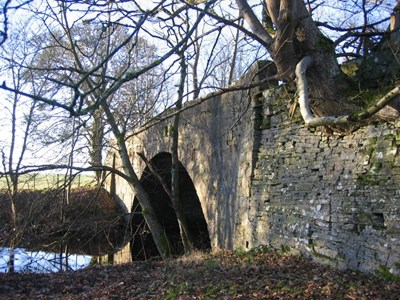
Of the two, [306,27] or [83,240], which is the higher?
[306,27]

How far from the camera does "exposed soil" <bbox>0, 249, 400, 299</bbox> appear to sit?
486 centimetres

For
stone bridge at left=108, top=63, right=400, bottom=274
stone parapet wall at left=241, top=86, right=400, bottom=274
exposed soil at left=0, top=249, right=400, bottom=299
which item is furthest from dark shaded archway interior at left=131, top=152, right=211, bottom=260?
stone parapet wall at left=241, top=86, right=400, bottom=274

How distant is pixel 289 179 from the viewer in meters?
6.91

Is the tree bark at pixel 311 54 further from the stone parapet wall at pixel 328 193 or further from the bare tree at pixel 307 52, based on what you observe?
the stone parapet wall at pixel 328 193

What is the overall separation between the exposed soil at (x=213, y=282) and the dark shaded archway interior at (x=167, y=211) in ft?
15.7

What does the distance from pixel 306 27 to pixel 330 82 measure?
2.54 ft

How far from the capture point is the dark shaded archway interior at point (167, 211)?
12852 millimetres

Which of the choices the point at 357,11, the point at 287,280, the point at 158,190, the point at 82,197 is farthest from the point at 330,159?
the point at 82,197

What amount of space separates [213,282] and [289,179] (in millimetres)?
1967

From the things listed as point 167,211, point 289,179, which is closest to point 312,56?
point 289,179

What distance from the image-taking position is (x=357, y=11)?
26.6ft

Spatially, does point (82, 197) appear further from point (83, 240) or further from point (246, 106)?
point (246, 106)

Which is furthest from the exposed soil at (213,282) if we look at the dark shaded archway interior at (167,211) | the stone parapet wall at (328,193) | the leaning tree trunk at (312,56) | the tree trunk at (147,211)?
the dark shaded archway interior at (167,211)

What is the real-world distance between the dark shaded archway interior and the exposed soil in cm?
478
